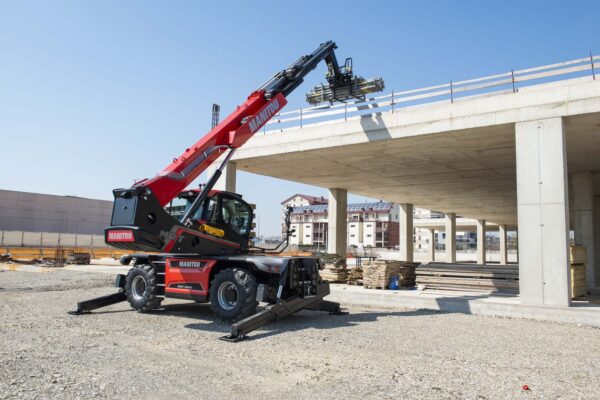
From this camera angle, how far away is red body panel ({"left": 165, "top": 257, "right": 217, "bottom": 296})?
1033 cm

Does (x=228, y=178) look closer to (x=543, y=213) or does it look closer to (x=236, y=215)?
(x=236, y=215)

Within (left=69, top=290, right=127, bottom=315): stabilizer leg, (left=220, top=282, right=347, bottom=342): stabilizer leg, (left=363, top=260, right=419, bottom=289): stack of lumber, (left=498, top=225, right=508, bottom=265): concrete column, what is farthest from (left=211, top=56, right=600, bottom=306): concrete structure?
(left=498, top=225, right=508, bottom=265): concrete column

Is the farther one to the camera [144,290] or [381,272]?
[381,272]

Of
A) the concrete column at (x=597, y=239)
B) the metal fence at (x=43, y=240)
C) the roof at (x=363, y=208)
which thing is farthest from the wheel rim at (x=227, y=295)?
the roof at (x=363, y=208)

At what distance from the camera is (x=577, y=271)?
13734 mm

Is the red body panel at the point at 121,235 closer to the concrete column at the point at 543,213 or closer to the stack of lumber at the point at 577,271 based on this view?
the concrete column at the point at 543,213

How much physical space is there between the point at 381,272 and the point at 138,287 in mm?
8048

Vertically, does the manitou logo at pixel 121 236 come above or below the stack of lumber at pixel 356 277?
above

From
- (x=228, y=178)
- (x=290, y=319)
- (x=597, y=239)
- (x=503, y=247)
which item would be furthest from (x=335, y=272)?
(x=503, y=247)

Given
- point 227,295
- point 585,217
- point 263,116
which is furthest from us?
point 585,217

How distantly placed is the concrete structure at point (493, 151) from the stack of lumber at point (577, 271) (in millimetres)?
2396

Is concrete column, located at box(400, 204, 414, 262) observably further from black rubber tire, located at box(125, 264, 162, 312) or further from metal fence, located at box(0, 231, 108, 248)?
metal fence, located at box(0, 231, 108, 248)

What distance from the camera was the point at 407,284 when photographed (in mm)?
16625

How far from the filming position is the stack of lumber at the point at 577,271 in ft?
43.9
